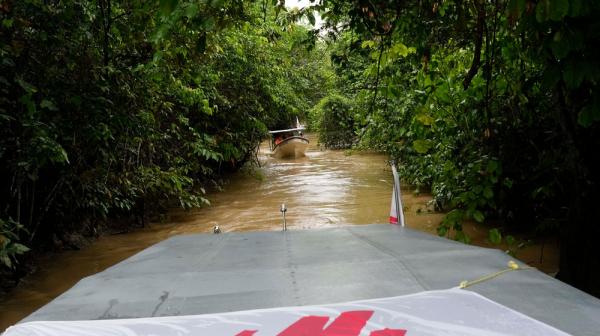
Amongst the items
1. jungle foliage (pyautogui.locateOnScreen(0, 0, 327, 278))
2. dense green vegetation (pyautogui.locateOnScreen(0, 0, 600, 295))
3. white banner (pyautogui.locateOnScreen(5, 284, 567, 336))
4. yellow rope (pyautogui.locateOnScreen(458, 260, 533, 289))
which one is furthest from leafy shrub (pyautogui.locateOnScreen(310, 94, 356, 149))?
white banner (pyautogui.locateOnScreen(5, 284, 567, 336))

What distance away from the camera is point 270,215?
9.86 m

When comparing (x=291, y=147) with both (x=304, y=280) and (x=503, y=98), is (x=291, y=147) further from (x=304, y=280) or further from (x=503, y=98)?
(x=304, y=280)

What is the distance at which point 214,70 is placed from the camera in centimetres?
1059

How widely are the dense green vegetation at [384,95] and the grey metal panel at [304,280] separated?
936mm

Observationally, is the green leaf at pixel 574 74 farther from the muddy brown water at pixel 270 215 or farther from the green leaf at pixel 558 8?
the muddy brown water at pixel 270 215

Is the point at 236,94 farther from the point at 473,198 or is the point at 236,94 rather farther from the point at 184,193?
the point at 473,198

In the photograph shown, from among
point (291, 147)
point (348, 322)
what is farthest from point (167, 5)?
point (291, 147)

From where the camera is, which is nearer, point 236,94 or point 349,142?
point 236,94

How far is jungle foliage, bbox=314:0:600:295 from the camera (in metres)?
2.58

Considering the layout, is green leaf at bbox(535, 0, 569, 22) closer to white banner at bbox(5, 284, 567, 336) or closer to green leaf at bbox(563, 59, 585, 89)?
green leaf at bbox(563, 59, 585, 89)

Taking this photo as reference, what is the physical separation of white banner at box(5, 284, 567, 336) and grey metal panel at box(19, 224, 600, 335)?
140mm

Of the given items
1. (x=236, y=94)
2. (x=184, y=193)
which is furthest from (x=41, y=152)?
(x=236, y=94)

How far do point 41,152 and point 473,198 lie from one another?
12.9ft

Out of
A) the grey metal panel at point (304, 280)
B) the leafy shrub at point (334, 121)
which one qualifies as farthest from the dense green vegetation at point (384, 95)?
the leafy shrub at point (334, 121)
